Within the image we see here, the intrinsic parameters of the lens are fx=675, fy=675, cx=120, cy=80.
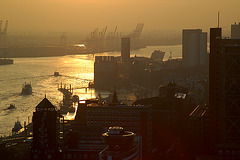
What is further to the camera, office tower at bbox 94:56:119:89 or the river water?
office tower at bbox 94:56:119:89

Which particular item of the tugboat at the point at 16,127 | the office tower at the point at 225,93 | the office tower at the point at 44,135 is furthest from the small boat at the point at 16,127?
the office tower at the point at 44,135

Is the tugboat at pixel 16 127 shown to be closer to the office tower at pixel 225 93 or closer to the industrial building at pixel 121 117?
the industrial building at pixel 121 117

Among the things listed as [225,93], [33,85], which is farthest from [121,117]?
[33,85]

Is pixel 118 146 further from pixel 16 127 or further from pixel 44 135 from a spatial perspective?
pixel 16 127

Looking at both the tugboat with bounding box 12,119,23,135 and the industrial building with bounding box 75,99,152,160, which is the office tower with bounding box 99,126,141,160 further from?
the tugboat with bounding box 12,119,23,135

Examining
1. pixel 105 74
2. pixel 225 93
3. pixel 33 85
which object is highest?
pixel 105 74

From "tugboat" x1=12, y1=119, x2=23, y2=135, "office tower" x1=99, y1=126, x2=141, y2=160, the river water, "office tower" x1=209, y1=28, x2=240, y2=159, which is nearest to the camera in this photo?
"office tower" x1=99, y1=126, x2=141, y2=160

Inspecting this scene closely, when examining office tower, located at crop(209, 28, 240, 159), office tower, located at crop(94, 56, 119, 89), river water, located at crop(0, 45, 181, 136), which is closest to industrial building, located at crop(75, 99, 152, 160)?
office tower, located at crop(209, 28, 240, 159)
